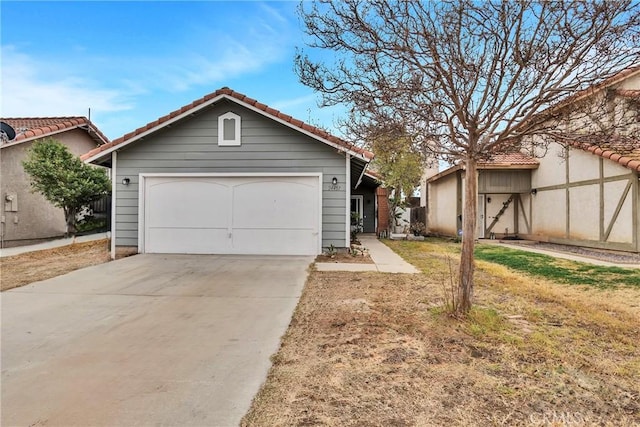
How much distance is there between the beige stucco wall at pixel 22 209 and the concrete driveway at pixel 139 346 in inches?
250

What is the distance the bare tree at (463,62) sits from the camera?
379cm

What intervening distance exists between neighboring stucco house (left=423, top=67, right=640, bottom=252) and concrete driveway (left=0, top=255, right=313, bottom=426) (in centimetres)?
403

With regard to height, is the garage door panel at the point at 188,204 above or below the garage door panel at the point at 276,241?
above

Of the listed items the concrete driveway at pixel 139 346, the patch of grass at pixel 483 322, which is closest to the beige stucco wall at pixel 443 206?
the concrete driveway at pixel 139 346

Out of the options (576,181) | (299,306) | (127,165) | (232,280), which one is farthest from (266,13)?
(576,181)

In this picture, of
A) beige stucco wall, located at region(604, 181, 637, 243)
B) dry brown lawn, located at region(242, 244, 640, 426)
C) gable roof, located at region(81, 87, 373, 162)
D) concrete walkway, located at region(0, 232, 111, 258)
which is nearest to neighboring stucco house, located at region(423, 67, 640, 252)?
beige stucco wall, located at region(604, 181, 637, 243)

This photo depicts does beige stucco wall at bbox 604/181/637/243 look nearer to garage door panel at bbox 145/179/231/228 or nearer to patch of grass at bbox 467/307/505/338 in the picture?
patch of grass at bbox 467/307/505/338

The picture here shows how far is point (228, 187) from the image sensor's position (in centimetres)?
979

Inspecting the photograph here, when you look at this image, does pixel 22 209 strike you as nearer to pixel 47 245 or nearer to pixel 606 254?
pixel 47 245

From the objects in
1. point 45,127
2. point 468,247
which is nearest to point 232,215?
point 468,247

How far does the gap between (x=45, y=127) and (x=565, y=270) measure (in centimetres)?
1546

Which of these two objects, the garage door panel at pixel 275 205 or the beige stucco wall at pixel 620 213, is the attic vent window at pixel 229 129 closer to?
the garage door panel at pixel 275 205

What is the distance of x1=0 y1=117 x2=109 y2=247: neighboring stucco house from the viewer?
1110cm

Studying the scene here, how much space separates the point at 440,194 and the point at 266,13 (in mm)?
13955
